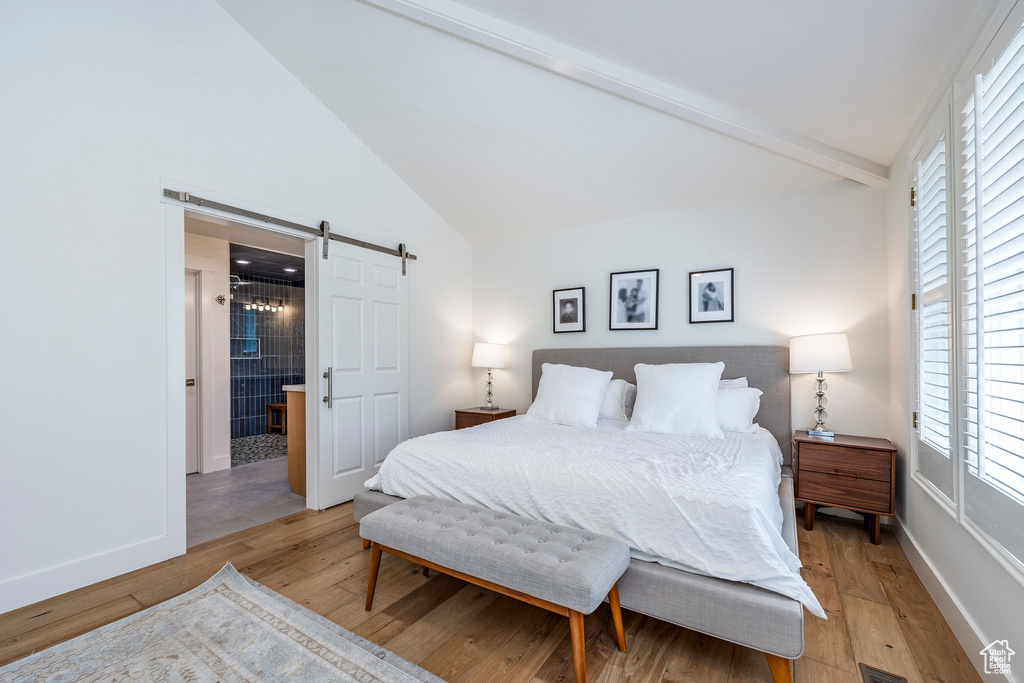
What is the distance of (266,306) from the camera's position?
7.40 meters

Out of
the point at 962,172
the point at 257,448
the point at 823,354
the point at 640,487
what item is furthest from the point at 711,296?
the point at 257,448

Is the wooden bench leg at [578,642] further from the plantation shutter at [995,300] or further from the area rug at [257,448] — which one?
the area rug at [257,448]

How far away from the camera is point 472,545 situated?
1753 millimetres

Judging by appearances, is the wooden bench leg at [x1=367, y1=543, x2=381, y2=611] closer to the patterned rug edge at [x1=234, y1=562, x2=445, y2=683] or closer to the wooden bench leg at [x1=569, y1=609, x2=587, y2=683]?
the patterned rug edge at [x1=234, y1=562, x2=445, y2=683]

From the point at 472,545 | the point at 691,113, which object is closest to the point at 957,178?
the point at 691,113

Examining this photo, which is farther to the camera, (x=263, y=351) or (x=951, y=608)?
(x=263, y=351)

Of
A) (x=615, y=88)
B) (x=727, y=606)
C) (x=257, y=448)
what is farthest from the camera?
(x=257, y=448)

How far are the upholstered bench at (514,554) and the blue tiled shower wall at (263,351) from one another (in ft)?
18.6

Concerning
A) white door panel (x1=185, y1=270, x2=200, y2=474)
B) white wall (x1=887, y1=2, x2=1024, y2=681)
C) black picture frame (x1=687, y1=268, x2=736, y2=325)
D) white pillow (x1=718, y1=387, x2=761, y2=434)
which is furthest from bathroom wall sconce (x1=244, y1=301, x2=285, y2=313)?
white wall (x1=887, y1=2, x2=1024, y2=681)

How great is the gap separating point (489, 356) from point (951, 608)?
11.7 feet

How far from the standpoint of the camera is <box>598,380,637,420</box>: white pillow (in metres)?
3.59

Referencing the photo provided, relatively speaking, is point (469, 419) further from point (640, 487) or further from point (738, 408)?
point (640, 487)

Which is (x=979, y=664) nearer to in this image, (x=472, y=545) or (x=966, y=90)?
(x=472, y=545)

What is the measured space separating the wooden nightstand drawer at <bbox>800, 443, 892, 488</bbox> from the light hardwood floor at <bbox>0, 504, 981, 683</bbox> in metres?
0.43
